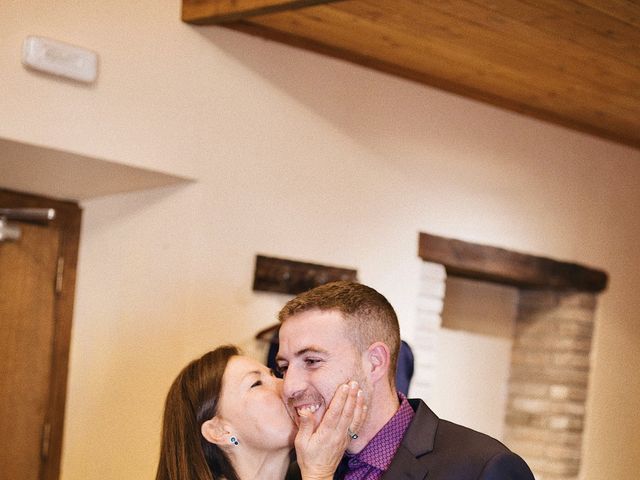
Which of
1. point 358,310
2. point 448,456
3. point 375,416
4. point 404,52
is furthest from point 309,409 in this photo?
point 404,52

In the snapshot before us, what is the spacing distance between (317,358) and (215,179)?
195 cm

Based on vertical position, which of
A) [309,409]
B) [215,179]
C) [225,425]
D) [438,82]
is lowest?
[225,425]

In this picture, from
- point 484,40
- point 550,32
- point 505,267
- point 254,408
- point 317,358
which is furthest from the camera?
point 505,267

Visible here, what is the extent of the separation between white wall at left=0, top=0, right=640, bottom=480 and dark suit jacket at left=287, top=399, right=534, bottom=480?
1980 millimetres

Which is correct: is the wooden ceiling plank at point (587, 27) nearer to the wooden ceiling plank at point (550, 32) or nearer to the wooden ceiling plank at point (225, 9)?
the wooden ceiling plank at point (550, 32)

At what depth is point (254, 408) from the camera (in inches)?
118

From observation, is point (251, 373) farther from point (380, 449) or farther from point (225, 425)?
point (380, 449)

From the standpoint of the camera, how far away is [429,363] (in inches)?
211

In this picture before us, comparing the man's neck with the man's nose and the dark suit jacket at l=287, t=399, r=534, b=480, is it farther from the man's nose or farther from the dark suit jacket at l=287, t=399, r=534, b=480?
the man's nose

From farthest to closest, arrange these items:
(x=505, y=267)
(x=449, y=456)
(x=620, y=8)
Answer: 1. (x=505, y=267)
2. (x=620, y=8)
3. (x=449, y=456)

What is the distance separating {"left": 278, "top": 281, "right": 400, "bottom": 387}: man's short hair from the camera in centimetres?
268

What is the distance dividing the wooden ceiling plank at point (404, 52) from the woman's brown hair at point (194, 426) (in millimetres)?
1764

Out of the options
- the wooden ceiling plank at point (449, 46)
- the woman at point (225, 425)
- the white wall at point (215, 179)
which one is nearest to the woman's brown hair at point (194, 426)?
the woman at point (225, 425)

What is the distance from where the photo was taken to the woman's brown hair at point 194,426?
2971 mm
